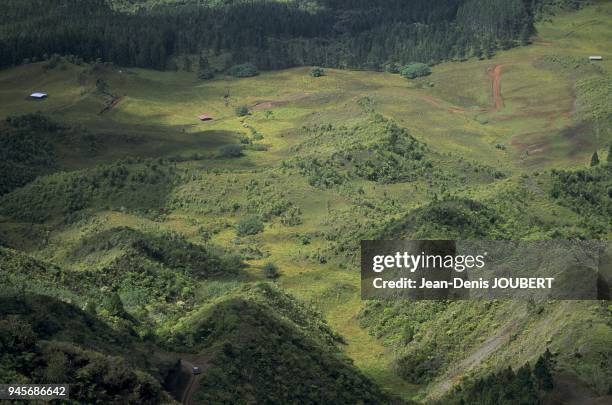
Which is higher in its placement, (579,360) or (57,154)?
(579,360)

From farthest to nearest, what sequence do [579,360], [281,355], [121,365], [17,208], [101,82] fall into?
[101,82] < [17,208] < [281,355] < [579,360] < [121,365]

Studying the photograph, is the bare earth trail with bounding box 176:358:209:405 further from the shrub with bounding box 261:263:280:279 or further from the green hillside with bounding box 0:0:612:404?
the shrub with bounding box 261:263:280:279

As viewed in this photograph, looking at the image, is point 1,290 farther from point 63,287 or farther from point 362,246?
point 362,246

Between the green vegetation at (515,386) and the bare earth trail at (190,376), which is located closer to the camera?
the green vegetation at (515,386)

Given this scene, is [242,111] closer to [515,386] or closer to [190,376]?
[190,376]

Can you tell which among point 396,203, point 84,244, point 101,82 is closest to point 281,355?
point 84,244

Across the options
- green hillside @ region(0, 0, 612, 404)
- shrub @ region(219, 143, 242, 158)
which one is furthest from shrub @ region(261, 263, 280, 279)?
shrub @ region(219, 143, 242, 158)

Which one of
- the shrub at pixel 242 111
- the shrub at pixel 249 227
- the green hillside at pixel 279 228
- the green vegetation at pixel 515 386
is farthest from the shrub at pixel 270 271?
the shrub at pixel 242 111

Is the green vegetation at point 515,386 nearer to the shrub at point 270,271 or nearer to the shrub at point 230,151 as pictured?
the shrub at point 270,271
